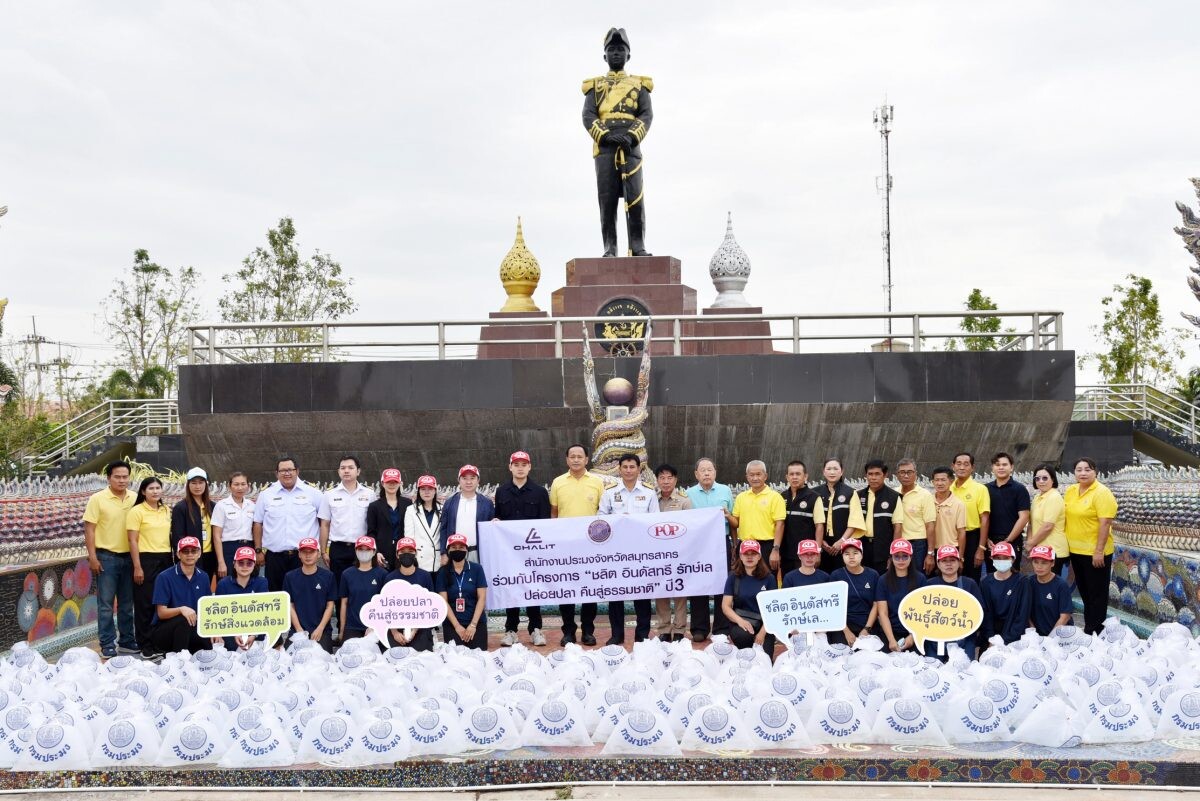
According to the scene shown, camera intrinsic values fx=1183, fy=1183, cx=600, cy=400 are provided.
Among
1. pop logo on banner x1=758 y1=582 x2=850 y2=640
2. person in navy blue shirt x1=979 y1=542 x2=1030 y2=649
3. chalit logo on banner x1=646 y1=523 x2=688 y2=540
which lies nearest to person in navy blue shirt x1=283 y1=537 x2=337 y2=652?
chalit logo on banner x1=646 y1=523 x2=688 y2=540

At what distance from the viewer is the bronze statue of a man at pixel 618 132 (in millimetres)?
17531

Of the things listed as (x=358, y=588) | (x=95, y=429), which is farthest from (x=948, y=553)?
(x=95, y=429)

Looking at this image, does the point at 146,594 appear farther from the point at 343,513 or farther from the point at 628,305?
the point at 628,305

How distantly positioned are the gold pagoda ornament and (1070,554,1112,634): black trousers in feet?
37.5

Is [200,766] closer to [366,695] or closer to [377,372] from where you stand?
[366,695]

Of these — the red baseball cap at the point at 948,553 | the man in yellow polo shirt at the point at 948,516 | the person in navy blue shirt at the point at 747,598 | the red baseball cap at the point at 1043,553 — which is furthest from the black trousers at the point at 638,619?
the red baseball cap at the point at 1043,553

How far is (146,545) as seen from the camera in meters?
8.75

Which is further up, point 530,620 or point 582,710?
point 582,710

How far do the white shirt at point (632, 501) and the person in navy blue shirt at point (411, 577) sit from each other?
1661 millimetres

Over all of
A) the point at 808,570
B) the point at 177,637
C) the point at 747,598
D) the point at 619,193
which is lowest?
the point at 177,637

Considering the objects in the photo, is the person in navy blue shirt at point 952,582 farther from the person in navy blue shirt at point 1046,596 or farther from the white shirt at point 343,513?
the white shirt at point 343,513

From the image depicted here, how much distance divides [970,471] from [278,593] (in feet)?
16.8

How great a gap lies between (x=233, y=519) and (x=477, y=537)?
1835 mm

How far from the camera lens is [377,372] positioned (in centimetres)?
1522
